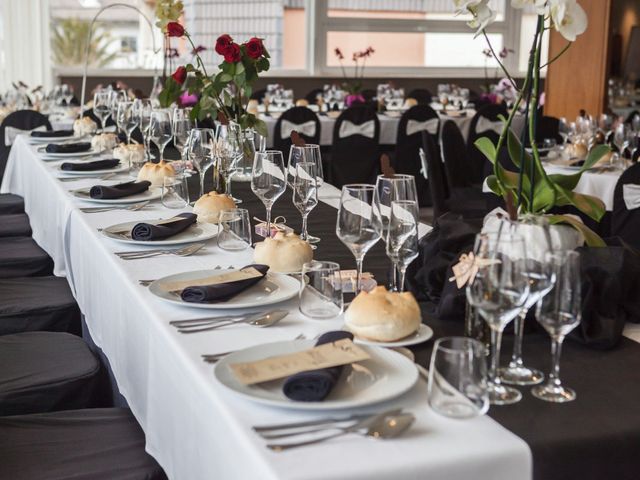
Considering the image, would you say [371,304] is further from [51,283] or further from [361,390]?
[51,283]

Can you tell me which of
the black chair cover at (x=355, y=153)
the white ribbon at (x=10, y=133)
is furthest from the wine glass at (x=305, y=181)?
the black chair cover at (x=355, y=153)

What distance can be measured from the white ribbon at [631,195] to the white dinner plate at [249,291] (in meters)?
2.23

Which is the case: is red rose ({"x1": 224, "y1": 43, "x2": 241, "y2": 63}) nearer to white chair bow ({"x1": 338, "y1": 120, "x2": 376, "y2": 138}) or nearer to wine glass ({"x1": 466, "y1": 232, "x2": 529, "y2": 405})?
wine glass ({"x1": 466, "y1": 232, "x2": 529, "y2": 405})

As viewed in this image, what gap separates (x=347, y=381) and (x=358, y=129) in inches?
224

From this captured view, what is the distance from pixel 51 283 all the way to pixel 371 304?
74.4 inches

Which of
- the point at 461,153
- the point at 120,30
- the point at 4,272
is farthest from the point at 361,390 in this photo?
the point at 120,30

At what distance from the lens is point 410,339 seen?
4.83 ft

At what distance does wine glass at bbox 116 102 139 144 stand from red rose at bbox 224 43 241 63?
114cm

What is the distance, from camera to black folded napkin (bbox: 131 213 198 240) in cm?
220

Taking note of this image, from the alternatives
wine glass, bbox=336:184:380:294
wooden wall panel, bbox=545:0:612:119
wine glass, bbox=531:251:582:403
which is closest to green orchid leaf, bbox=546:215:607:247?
wine glass, bbox=336:184:380:294

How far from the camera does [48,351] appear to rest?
2.36m

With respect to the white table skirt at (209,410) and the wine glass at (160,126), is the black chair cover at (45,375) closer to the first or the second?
the white table skirt at (209,410)

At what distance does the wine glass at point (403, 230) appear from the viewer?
62.3 inches

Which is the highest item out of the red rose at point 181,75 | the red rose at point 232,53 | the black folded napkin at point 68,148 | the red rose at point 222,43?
the red rose at point 222,43
